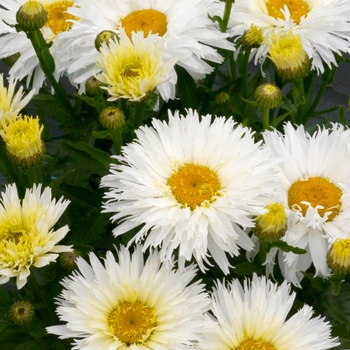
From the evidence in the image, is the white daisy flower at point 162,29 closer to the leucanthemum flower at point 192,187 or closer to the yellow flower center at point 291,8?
the yellow flower center at point 291,8

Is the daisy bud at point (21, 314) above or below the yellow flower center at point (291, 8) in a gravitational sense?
below

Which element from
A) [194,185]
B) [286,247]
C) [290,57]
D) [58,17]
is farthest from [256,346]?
[58,17]

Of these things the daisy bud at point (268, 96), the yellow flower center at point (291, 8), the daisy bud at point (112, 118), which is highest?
the yellow flower center at point (291, 8)

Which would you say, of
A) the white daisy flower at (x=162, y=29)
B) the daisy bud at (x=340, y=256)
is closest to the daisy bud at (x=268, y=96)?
the white daisy flower at (x=162, y=29)

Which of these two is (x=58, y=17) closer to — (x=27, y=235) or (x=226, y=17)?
(x=226, y=17)

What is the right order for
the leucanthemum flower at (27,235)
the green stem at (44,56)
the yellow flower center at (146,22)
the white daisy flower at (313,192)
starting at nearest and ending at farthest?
the leucanthemum flower at (27,235), the white daisy flower at (313,192), the green stem at (44,56), the yellow flower center at (146,22)

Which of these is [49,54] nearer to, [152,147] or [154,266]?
[152,147]

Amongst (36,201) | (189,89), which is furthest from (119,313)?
(189,89)
